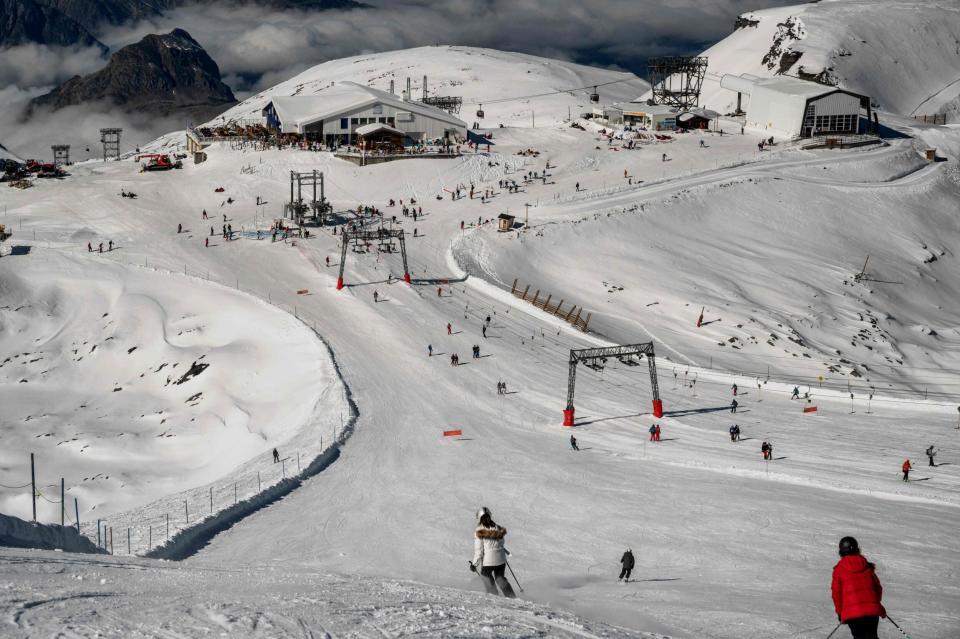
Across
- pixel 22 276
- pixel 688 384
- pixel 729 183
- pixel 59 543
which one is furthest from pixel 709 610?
pixel 729 183

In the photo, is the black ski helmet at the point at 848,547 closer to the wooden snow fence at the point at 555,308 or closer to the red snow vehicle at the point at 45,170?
the wooden snow fence at the point at 555,308

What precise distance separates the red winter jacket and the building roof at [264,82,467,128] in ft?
299

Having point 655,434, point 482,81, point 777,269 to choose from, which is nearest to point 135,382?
point 655,434

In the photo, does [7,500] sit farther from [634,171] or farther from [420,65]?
[420,65]

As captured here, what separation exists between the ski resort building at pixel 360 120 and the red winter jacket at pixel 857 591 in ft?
288

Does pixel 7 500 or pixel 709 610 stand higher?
pixel 709 610

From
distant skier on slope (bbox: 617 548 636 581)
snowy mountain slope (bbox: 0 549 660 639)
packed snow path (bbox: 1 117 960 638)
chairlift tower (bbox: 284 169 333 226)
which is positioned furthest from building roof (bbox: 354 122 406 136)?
snowy mountain slope (bbox: 0 549 660 639)

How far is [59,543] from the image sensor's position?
23688 millimetres

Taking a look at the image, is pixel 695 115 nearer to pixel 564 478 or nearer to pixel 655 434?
pixel 655 434

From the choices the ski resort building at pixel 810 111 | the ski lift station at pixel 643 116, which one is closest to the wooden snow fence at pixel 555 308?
the ski lift station at pixel 643 116

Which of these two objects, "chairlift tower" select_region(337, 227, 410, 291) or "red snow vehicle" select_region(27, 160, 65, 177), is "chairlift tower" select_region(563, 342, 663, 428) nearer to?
"chairlift tower" select_region(337, 227, 410, 291)

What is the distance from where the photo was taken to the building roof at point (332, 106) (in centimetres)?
9788

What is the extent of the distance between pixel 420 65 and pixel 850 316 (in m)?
113

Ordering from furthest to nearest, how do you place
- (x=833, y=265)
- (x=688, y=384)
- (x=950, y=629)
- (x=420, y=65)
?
(x=420, y=65), (x=833, y=265), (x=688, y=384), (x=950, y=629)
